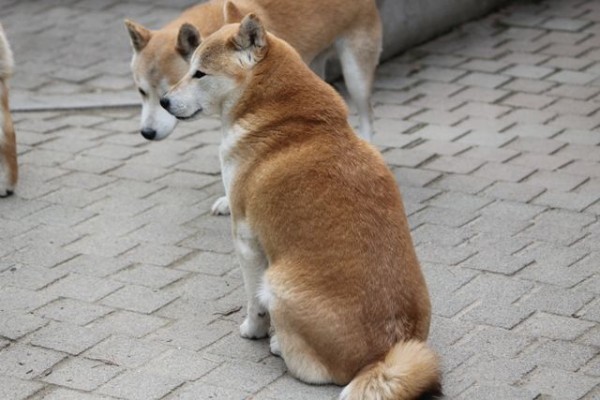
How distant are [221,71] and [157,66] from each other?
174cm

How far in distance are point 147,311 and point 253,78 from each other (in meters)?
1.31

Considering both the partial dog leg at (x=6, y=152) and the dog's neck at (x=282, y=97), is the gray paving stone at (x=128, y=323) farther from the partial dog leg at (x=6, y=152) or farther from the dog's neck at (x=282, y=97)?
the partial dog leg at (x=6, y=152)

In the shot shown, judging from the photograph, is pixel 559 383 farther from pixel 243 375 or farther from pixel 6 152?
pixel 6 152

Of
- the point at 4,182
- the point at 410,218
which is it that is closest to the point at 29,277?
the point at 4,182

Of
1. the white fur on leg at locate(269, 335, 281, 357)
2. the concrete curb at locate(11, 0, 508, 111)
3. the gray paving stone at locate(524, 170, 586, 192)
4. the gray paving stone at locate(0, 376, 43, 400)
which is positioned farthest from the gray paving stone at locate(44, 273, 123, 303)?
the concrete curb at locate(11, 0, 508, 111)

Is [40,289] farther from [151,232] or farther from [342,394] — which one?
[342,394]

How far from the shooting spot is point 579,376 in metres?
4.71

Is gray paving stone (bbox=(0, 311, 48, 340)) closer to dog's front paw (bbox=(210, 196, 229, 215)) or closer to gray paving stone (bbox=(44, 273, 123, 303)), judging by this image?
gray paving stone (bbox=(44, 273, 123, 303))

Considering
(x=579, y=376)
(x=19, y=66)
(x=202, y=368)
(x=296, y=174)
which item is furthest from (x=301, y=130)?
(x=19, y=66)

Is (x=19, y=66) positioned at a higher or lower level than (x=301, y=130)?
lower

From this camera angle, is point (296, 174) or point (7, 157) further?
point (7, 157)

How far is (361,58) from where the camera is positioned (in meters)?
7.32

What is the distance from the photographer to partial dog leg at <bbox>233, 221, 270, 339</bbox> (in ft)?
15.9

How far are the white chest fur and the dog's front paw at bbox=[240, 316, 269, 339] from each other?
0.59m
